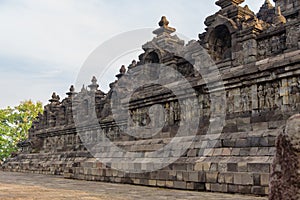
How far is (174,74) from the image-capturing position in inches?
558

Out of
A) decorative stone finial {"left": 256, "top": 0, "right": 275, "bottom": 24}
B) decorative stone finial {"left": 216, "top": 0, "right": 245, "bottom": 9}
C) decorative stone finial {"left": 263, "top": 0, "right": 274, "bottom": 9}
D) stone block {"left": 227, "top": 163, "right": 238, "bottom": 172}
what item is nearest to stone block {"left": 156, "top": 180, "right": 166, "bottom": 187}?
stone block {"left": 227, "top": 163, "right": 238, "bottom": 172}

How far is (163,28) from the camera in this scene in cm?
1712

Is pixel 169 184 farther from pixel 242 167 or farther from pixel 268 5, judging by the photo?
pixel 268 5

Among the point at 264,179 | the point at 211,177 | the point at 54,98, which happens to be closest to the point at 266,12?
the point at 211,177

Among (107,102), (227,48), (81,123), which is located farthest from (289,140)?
(81,123)

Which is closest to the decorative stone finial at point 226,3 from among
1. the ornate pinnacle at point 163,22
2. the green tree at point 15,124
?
the ornate pinnacle at point 163,22

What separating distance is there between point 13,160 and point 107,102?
12.4 metres

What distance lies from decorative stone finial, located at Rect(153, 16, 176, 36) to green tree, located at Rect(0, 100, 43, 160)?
1120 inches

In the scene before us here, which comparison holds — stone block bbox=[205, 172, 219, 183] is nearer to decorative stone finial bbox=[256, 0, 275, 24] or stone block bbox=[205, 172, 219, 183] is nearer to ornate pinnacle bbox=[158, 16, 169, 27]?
ornate pinnacle bbox=[158, 16, 169, 27]

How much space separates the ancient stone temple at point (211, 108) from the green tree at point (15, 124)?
86.2ft

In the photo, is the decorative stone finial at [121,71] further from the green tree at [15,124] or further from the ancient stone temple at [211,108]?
the green tree at [15,124]

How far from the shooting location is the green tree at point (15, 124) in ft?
133

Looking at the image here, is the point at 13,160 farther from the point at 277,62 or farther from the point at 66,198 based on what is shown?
the point at 277,62

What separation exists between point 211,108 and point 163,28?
6.93 metres
